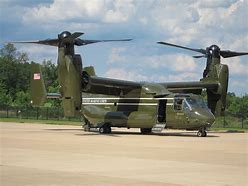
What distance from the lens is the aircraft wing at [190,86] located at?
38719mm

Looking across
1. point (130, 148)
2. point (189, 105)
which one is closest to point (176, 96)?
point (189, 105)

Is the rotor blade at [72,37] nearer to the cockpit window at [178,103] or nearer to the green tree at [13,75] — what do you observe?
the cockpit window at [178,103]

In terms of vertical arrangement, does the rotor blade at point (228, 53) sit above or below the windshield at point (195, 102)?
above

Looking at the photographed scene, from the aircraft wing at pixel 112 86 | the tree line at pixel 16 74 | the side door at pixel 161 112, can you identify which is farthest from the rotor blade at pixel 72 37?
the tree line at pixel 16 74

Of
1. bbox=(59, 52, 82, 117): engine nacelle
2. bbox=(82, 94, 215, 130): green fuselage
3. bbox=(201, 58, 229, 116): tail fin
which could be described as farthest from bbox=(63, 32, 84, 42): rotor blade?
bbox=(201, 58, 229, 116): tail fin

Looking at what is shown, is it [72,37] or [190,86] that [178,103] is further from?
[72,37]

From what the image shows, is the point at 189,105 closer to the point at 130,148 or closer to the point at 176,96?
the point at 176,96

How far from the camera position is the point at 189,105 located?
110 ft

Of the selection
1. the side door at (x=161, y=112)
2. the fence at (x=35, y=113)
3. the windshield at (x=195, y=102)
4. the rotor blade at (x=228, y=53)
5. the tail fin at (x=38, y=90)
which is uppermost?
the rotor blade at (x=228, y=53)

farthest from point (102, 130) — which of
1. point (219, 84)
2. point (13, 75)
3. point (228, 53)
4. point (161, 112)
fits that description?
point (13, 75)

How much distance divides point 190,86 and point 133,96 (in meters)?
4.60

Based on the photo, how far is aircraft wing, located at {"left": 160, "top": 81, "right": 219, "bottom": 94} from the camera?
38.7m

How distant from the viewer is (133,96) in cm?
3672

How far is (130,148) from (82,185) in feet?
35.1
